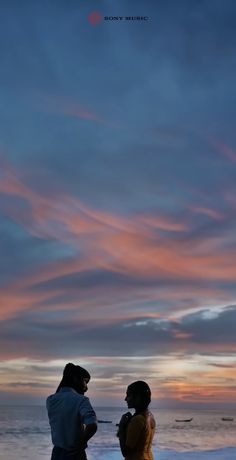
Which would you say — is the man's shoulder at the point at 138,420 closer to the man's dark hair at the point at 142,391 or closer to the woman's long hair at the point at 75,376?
the man's dark hair at the point at 142,391

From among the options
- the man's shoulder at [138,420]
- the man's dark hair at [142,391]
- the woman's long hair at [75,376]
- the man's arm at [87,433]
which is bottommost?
the man's arm at [87,433]

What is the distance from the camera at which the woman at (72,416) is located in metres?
4.76

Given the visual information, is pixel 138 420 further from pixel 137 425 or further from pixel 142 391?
pixel 142 391

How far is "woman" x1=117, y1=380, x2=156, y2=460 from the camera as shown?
195 inches

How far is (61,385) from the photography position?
197 inches

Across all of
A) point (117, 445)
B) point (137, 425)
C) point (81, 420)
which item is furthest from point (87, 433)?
point (117, 445)

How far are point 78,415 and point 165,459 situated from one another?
659 inches

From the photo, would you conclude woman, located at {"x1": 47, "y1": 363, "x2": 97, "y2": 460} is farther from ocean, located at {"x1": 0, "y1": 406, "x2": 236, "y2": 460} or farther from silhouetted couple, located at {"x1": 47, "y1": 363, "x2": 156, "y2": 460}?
ocean, located at {"x1": 0, "y1": 406, "x2": 236, "y2": 460}

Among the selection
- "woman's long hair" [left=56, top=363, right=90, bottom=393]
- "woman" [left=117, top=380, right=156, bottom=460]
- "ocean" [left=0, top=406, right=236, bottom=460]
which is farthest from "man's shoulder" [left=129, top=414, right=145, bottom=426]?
"ocean" [left=0, top=406, right=236, bottom=460]

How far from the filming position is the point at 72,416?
15.9 ft

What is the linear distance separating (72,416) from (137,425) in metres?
0.56

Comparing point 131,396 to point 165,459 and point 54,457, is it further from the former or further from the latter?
point 165,459

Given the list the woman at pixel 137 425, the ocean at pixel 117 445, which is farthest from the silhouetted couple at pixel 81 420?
the ocean at pixel 117 445

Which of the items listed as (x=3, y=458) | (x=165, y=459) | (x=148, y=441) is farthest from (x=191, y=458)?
(x=148, y=441)
